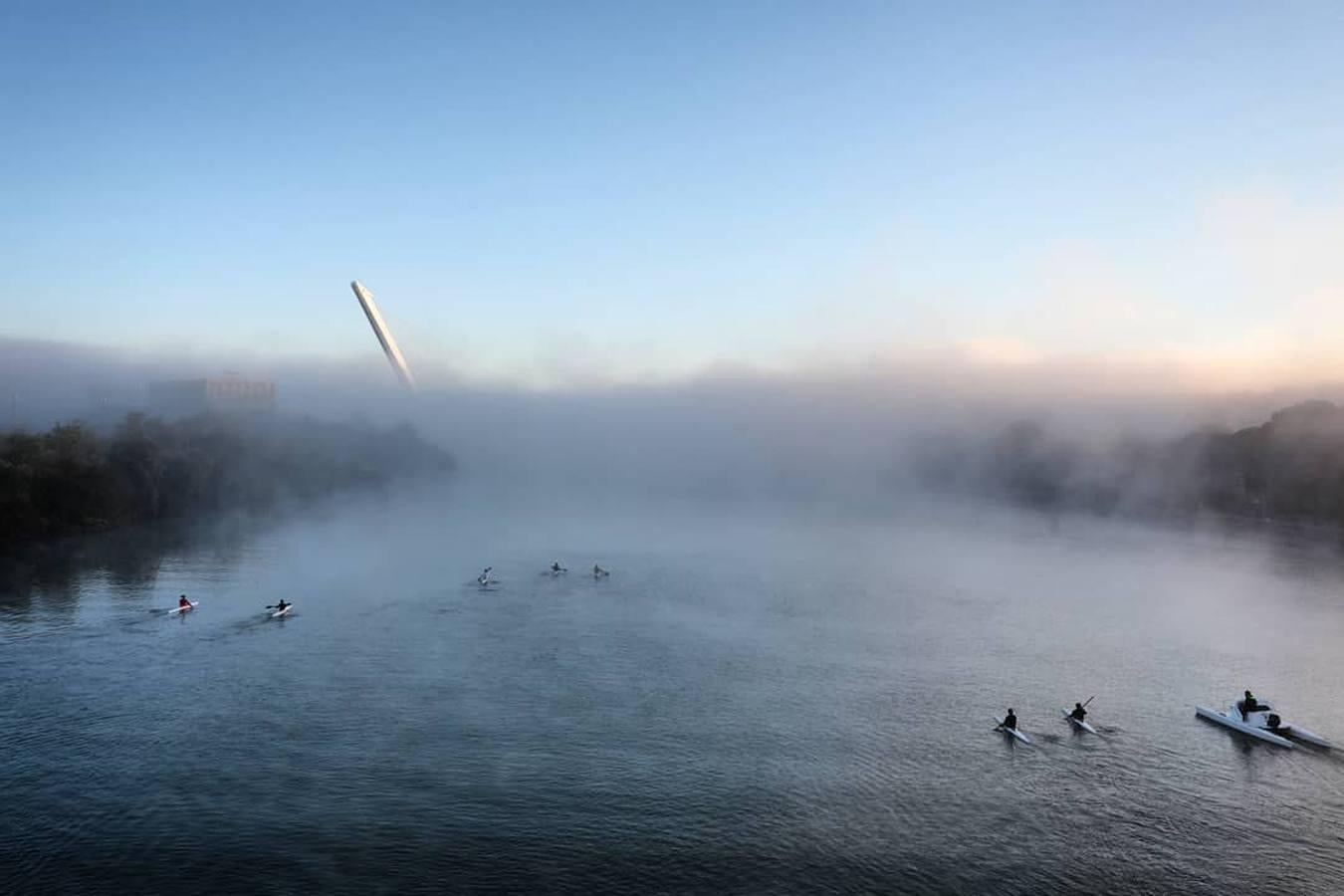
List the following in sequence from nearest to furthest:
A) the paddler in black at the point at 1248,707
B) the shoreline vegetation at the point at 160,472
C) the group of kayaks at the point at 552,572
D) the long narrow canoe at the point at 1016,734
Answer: the long narrow canoe at the point at 1016,734, the paddler in black at the point at 1248,707, the group of kayaks at the point at 552,572, the shoreline vegetation at the point at 160,472

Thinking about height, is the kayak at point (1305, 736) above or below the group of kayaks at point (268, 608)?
below

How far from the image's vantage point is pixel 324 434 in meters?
148

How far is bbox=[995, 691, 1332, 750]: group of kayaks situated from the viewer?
32.5m

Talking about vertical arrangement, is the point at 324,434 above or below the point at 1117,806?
above

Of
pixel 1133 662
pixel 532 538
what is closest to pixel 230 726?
pixel 1133 662

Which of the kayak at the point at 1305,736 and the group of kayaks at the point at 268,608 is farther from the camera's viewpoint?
the group of kayaks at the point at 268,608

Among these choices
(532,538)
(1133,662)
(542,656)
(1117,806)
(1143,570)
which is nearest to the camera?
(1117,806)

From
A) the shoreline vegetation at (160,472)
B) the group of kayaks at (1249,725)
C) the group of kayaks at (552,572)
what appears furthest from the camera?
the shoreline vegetation at (160,472)

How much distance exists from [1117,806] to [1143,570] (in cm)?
5527

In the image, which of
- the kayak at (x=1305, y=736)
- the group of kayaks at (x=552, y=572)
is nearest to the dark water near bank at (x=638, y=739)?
the kayak at (x=1305, y=736)

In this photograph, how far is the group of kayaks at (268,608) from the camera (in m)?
46.5

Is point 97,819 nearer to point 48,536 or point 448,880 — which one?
point 448,880

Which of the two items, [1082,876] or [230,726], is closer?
[1082,876]

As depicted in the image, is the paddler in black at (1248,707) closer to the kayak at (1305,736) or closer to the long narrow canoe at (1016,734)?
the kayak at (1305,736)
